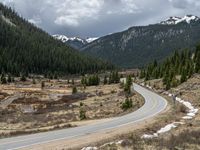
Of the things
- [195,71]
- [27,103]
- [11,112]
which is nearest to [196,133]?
[11,112]

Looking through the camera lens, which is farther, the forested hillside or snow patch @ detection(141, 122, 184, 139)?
the forested hillside

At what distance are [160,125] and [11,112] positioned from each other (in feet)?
150

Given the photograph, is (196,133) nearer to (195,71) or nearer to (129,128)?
(129,128)

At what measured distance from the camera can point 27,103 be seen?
96500 millimetres

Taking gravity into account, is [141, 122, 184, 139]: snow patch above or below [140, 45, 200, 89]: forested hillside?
below

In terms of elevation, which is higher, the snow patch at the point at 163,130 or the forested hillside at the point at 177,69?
the forested hillside at the point at 177,69

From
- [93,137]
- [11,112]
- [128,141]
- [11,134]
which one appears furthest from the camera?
[11,112]

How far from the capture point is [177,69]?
12838cm

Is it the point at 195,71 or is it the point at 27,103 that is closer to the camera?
the point at 27,103

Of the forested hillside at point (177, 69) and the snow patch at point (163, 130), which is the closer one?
the snow patch at point (163, 130)

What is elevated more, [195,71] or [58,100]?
[195,71]

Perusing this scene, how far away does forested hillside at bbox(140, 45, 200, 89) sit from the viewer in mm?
103656

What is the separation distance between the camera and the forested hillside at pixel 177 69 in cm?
10366

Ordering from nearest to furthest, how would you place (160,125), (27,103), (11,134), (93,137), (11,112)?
(93,137), (11,134), (160,125), (11,112), (27,103)
